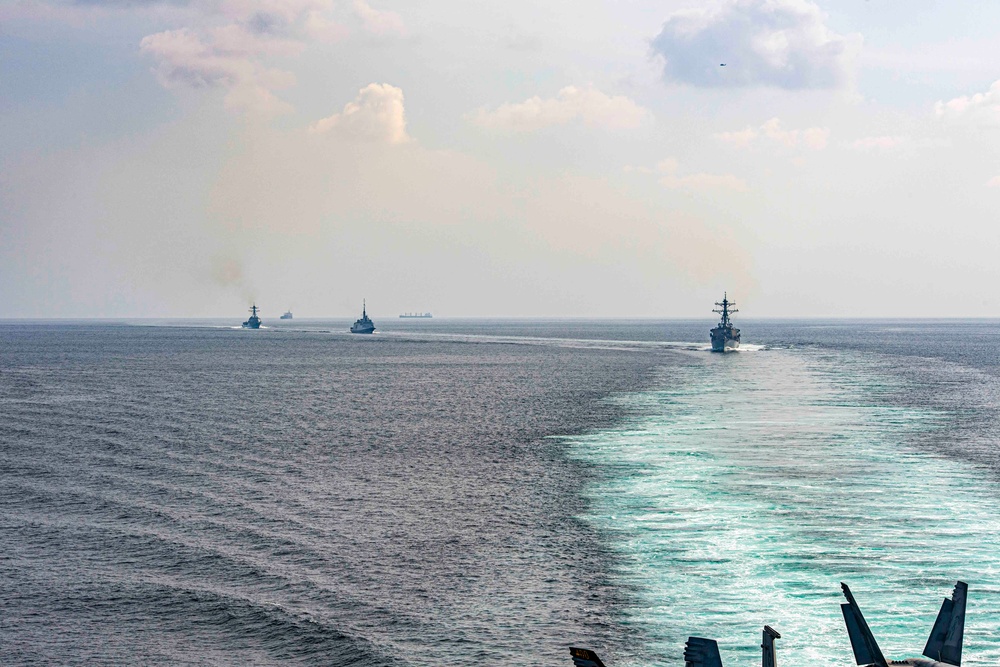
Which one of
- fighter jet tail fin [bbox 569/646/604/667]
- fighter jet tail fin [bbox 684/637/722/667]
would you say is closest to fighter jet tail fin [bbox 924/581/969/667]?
fighter jet tail fin [bbox 684/637/722/667]

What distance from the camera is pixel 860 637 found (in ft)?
69.3

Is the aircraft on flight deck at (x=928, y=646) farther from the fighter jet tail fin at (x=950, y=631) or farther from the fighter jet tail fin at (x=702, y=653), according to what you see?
the fighter jet tail fin at (x=702, y=653)

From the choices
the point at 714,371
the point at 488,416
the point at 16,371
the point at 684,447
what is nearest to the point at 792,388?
the point at 714,371

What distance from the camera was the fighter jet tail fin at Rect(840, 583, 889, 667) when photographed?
20469 millimetres

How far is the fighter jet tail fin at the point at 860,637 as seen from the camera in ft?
67.2

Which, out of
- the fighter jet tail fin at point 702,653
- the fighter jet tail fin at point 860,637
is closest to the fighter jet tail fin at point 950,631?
the fighter jet tail fin at point 860,637

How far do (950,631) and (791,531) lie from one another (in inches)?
812

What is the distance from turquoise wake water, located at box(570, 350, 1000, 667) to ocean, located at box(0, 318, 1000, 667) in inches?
7.2

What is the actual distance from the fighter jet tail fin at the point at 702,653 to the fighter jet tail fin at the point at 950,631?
7.67m

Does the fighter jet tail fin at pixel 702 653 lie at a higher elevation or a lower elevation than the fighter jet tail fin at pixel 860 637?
higher

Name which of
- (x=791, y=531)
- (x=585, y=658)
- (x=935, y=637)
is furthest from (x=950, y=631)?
(x=791, y=531)

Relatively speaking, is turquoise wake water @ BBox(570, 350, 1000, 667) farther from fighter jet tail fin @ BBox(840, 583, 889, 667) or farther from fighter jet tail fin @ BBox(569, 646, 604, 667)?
fighter jet tail fin @ BBox(569, 646, 604, 667)

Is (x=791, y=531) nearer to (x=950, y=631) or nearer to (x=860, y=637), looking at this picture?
(x=950, y=631)

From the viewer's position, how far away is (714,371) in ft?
506
